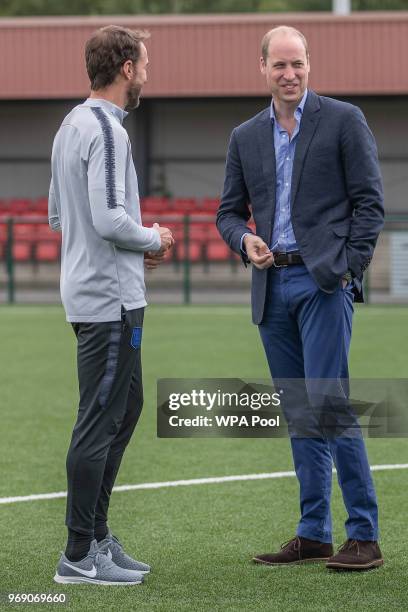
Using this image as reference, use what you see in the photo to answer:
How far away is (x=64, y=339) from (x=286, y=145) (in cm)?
1061

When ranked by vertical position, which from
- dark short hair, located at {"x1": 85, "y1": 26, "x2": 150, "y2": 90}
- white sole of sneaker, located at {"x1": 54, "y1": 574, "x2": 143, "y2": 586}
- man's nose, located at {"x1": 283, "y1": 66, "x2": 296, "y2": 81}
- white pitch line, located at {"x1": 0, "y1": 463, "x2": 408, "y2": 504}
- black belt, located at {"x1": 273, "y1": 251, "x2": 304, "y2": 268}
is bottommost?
white pitch line, located at {"x1": 0, "y1": 463, "x2": 408, "y2": 504}

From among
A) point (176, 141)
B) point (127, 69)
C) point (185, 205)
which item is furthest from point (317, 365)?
point (176, 141)

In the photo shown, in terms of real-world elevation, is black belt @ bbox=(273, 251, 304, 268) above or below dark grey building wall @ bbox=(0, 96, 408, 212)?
above

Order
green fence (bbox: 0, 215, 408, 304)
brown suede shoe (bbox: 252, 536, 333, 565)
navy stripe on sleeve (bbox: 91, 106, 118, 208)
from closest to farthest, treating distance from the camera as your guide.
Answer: navy stripe on sleeve (bbox: 91, 106, 118, 208)
brown suede shoe (bbox: 252, 536, 333, 565)
green fence (bbox: 0, 215, 408, 304)

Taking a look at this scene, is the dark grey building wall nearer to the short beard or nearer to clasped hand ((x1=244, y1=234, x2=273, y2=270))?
clasped hand ((x1=244, y1=234, x2=273, y2=270))

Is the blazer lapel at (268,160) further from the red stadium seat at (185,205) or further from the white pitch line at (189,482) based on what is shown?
the red stadium seat at (185,205)

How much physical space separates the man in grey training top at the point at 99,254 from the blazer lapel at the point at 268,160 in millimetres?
496

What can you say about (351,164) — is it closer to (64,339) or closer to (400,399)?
(400,399)

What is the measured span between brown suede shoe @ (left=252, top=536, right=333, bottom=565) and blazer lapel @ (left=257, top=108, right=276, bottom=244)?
126 centimetres

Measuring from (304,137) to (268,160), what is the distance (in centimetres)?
19

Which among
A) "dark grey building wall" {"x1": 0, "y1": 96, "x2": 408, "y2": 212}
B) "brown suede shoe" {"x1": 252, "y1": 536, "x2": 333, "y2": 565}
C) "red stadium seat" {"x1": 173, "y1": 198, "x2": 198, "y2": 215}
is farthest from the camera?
"dark grey building wall" {"x1": 0, "y1": 96, "x2": 408, "y2": 212}

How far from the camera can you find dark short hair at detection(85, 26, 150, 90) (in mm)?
4613

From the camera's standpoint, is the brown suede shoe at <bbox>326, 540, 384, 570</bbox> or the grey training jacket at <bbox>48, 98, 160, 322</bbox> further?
the brown suede shoe at <bbox>326, 540, 384, 570</bbox>

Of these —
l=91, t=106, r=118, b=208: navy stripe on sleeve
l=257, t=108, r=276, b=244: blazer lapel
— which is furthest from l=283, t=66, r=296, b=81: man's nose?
l=91, t=106, r=118, b=208: navy stripe on sleeve
